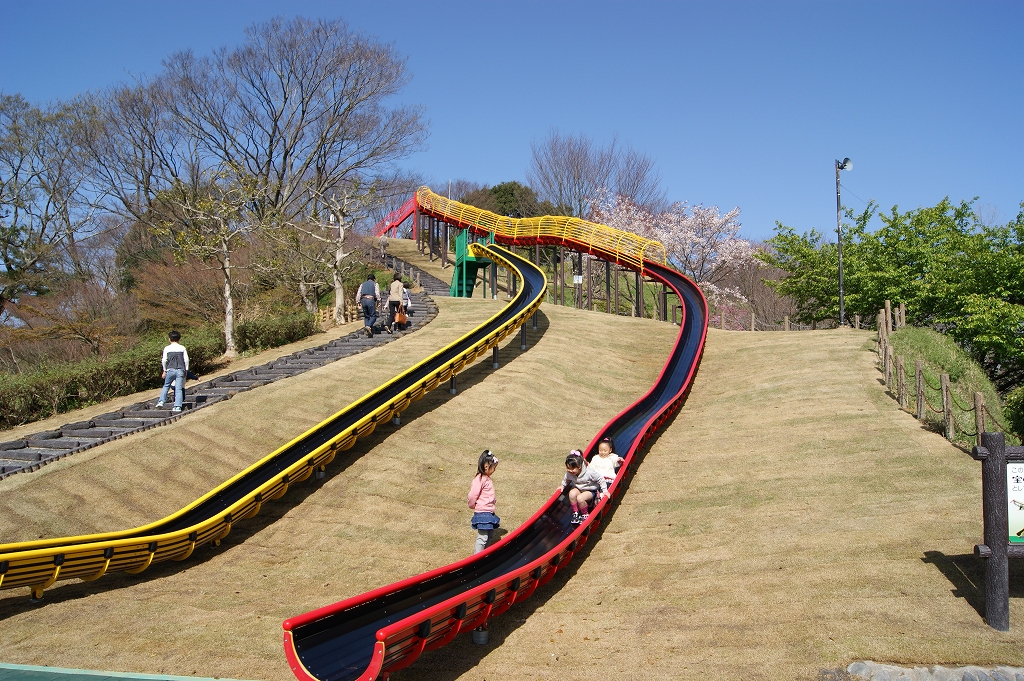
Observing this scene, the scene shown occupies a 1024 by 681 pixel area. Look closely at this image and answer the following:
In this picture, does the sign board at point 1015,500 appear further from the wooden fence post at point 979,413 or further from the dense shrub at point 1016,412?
the dense shrub at point 1016,412

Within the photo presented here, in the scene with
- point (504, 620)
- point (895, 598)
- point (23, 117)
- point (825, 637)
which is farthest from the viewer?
point (23, 117)

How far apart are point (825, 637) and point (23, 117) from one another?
3858 centimetres

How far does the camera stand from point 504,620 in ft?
31.3

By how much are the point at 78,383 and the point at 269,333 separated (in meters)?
7.57

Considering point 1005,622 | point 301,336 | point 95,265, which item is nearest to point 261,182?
point 95,265

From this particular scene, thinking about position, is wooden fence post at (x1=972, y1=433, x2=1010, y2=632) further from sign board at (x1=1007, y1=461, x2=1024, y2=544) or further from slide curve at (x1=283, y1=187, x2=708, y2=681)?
slide curve at (x1=283, y1=187, x2=708, y2=681)

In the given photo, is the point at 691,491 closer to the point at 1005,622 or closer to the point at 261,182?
the point at 1005,622

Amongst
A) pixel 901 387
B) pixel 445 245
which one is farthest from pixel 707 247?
pixel 901 387

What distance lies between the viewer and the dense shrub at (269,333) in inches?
1015

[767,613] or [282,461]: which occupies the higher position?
[282,461]

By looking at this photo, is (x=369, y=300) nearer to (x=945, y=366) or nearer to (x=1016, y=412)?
(x=945, y=366)

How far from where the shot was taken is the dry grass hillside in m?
8.31

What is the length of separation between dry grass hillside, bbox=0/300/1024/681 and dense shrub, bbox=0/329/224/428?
4464mm

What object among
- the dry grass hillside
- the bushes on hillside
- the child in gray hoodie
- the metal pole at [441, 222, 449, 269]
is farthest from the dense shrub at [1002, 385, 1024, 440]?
the metal pole at [441, 222, 449, 269]
